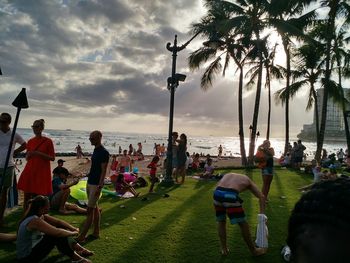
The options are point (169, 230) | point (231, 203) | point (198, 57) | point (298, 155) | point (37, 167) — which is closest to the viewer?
point (231, 203)

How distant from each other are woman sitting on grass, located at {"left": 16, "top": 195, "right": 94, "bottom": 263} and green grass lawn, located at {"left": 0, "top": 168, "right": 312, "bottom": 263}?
12.3 inches

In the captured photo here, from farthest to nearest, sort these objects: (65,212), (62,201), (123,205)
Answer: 1. (123,205)
2. (62,201)
3. (65,212)

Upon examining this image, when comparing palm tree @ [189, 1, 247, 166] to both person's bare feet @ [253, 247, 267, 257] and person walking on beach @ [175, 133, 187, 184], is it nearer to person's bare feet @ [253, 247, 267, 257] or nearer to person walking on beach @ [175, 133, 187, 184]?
person walking on beach @ [175, 133, 187, 184]

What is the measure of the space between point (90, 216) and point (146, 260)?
146 centimetres

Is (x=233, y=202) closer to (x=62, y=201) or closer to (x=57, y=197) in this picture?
(x=62, y=201)

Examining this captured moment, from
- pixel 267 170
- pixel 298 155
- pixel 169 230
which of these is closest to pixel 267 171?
pixel 267 170

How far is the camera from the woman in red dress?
705cm

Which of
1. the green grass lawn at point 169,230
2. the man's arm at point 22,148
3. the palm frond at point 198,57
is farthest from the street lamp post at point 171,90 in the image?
the palm frond at point 198,57

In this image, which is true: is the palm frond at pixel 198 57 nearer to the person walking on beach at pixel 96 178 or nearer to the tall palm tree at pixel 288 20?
the tall palm tree at pixel 288 20

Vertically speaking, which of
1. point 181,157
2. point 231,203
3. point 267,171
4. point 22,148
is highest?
point 22,148

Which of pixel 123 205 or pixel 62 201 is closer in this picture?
pixel 62 201

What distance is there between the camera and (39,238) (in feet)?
18.6

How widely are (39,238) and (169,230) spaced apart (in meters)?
2.74

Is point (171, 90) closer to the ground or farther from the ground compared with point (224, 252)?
farther from the ground
